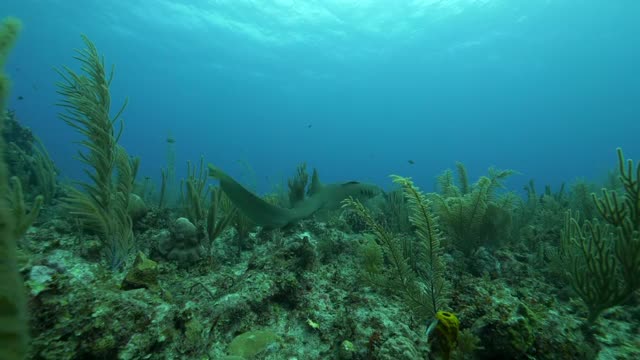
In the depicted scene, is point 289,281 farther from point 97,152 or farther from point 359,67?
point 359,67

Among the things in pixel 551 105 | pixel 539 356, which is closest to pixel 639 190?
pixel 539 356

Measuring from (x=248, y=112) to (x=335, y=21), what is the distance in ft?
234

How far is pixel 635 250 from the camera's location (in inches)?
102

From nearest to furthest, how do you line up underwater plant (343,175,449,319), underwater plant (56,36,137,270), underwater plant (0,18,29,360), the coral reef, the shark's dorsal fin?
underwater plant (0,18,29,360) → the coral reef → underwater plant (343,175,449,319) → underwater plant (56,36,137,270) → the shark's dorsal fin

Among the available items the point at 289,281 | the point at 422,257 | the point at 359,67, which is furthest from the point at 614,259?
the point at 359,67

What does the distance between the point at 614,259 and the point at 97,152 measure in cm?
586

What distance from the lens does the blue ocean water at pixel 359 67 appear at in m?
33.7

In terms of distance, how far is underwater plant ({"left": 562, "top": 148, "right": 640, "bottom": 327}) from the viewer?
2.58 metres

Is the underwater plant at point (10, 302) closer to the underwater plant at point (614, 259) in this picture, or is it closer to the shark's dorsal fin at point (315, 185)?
the underwater plant at point (614, 259)

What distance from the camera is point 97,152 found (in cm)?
337

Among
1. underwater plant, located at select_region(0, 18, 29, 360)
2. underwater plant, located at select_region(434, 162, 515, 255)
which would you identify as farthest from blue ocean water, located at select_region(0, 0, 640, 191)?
underwater plant, located at select_region(434, 162, 515, 255)

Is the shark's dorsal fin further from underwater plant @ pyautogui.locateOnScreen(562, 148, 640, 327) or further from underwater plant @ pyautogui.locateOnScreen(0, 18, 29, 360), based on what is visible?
underwater plant @ pyautogui.locateOnScreen(0, 18, 29, 360)

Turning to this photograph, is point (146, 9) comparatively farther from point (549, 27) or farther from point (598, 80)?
point (598, 80)

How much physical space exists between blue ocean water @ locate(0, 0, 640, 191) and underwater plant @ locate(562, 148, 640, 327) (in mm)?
4265
